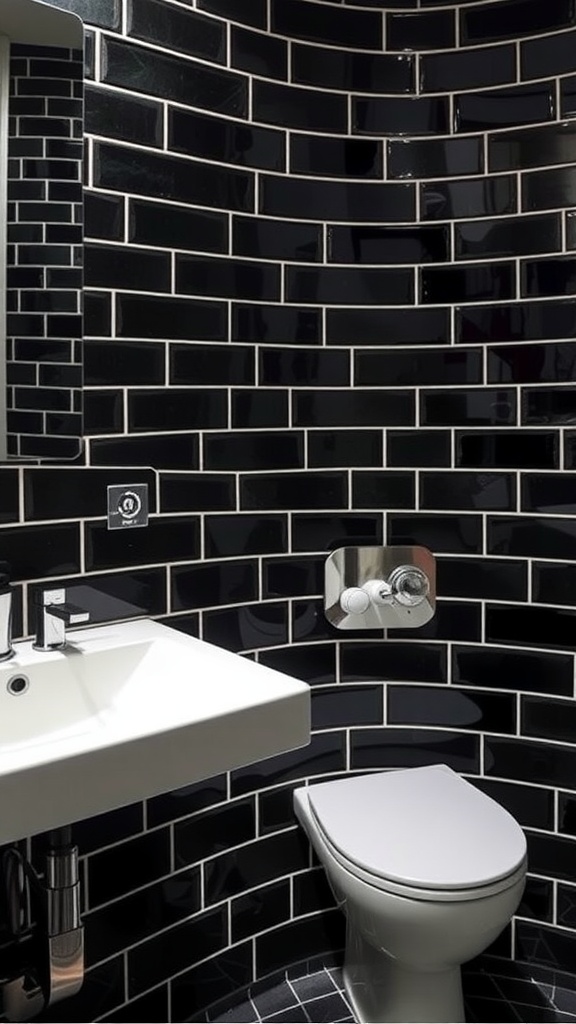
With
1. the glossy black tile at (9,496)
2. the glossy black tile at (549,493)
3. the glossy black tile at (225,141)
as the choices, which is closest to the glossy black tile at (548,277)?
the glossy black tile at (549,493)

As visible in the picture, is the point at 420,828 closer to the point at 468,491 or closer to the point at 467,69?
the point at 468,491

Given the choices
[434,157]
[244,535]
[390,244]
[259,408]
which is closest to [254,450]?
[259,408]

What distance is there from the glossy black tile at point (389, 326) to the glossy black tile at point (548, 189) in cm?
32

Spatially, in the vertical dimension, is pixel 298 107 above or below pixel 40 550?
above

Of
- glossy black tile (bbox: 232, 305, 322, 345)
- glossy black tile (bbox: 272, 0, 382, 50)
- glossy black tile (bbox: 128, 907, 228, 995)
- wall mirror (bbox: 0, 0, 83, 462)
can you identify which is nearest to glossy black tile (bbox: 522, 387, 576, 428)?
glossy black tile (bbox: 232, 305, 322, 345)

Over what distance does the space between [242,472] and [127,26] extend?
3.23 feet

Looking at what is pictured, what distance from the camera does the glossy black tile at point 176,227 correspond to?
5.67ft

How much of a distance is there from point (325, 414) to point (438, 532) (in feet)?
1.38

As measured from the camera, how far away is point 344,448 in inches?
80.5

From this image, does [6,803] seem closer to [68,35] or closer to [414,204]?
[68,35]

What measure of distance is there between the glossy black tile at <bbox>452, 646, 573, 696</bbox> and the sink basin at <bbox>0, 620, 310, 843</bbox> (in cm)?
81

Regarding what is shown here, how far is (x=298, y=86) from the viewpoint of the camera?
1.95 meters

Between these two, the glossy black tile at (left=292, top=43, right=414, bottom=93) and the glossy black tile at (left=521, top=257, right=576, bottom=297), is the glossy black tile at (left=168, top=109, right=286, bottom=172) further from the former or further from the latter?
the glossy black tile at (left=521, top=257, right=576, bottom=297)

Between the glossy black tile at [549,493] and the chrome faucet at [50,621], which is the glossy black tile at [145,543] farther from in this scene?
the glossy black tile at [549,493]
